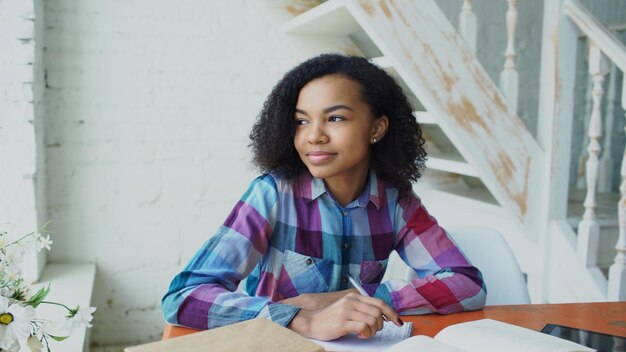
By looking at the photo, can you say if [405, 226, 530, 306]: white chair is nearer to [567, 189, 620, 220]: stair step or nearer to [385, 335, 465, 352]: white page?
[385, 335, 465, 352]: white page

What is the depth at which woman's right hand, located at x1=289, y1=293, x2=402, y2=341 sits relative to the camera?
1.04 meters

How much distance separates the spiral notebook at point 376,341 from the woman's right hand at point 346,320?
0.04 ft

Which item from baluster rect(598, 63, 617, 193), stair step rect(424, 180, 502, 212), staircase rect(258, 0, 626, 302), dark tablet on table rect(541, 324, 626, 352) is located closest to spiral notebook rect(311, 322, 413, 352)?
dark tablet on table rect(541, 324, 626, 352)

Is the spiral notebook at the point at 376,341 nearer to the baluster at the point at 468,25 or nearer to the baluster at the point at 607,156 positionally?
the baluster at the point at 468,25

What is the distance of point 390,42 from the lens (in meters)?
2.06

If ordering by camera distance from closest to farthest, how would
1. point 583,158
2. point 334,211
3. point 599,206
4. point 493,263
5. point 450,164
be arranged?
point 334,211, point 493,263, point 450,164, point 599,206, point 583,158

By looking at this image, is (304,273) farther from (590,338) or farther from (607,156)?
(607,156)

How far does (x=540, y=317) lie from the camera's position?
1.20m

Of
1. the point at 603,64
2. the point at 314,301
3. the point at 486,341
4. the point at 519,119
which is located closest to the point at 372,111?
the point at 314,301

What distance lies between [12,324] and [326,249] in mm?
711

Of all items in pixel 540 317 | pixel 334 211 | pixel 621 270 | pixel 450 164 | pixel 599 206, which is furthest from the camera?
pixel 599 206

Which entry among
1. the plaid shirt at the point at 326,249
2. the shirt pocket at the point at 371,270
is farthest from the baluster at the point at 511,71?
the shirt pocket at the point at 371,270

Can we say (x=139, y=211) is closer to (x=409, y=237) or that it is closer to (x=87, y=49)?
(x=87, y=49)

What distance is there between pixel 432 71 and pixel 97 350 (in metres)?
1.75
